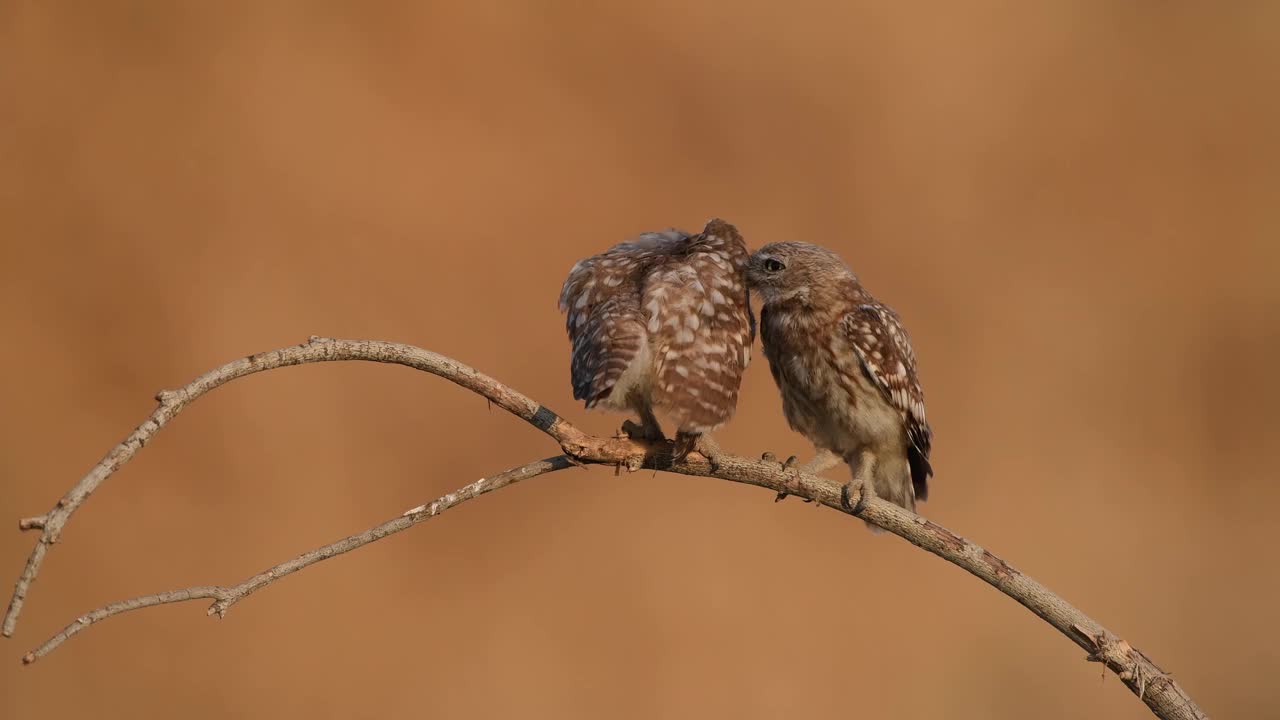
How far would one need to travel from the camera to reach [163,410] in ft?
4.86

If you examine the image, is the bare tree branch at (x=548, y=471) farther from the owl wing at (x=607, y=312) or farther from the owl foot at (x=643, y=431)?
the owl wing at (x=607, y=312)

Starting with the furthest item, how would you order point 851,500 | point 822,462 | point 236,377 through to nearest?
point 822,462
point 851,500
point 236,377

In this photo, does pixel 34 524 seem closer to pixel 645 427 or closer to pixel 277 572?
pixel 277 572

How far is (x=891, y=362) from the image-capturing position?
2926 mm

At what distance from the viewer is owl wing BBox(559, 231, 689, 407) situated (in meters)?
2.05

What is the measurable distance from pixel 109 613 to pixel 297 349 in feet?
1.51

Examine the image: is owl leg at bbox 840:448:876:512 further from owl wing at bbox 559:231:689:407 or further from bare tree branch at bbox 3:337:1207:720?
owl wing at bbox 559:231:689:407

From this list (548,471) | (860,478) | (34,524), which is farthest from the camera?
(860,478)

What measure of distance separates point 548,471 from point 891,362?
1415 mm

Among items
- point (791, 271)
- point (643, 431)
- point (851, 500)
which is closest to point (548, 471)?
point (643, 431)

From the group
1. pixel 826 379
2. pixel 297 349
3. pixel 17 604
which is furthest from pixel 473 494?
pixel 826 379

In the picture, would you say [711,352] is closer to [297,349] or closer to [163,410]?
[297,349]

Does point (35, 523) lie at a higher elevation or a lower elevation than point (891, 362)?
lower

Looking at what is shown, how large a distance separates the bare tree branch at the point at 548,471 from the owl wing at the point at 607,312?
0.14 m
